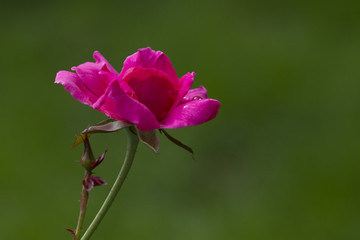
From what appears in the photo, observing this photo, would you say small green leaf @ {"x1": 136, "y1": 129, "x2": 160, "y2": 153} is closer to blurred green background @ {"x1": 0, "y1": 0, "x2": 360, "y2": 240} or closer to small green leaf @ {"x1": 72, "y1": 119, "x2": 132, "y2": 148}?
small green leaf @ {"x1": 72, "y1": 119, "x2": 132, "y2": 148}

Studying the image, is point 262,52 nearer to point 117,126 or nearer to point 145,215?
point 145,215

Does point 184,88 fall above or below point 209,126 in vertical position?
above

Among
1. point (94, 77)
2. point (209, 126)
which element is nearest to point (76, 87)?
point (94, 77)

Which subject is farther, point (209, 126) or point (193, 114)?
point (209, 126)

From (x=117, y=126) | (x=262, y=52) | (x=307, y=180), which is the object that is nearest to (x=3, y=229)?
(x=307, y=180)

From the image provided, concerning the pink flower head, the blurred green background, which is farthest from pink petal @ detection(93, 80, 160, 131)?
the blurred green background

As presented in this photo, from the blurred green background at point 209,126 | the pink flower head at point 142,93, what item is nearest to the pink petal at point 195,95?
the pink flower head at point 142,93

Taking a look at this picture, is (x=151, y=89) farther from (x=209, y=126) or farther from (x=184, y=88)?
(x=209, y=126)
